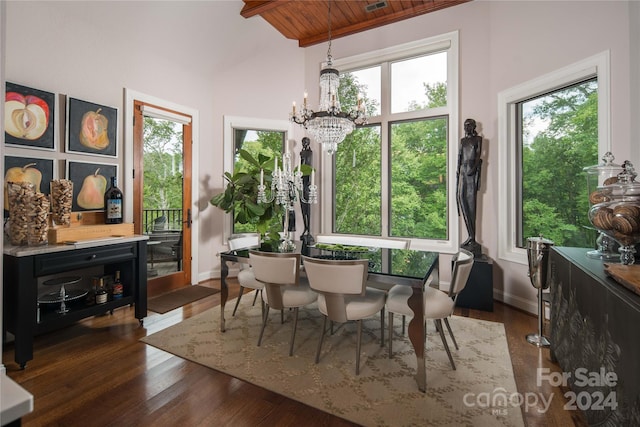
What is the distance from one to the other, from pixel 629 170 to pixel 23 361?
4.29 meters

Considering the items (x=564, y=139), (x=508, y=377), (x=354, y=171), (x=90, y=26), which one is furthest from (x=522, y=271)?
(x=90, y=26)

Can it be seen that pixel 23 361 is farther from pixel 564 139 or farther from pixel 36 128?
pixel 564 139

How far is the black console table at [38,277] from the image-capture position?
230 cm

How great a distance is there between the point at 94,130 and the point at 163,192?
1.12m

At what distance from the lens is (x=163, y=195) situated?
166 inches

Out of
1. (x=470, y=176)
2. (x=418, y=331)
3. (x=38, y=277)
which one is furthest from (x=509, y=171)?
(x=38, y=277)

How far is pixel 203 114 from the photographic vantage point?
473cm

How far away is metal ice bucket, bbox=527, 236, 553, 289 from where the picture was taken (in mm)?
2811

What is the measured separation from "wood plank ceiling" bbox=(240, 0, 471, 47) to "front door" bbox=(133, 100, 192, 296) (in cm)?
198

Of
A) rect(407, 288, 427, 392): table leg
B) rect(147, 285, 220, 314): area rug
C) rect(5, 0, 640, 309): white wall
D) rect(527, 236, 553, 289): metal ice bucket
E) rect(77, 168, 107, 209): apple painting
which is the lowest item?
rect(147, 285, 220, 314): area rug

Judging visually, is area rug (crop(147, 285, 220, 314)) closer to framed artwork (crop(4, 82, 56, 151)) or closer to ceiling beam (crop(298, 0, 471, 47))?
framed artwork (crop(4, 82, 56, 151))

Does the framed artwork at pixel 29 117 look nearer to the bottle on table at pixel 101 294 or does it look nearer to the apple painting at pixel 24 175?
the apple painting at pixel 24 175

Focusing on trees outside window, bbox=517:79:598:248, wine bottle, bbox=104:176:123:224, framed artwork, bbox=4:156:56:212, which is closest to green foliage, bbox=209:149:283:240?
wine bottle, bbox=104:176:123:224

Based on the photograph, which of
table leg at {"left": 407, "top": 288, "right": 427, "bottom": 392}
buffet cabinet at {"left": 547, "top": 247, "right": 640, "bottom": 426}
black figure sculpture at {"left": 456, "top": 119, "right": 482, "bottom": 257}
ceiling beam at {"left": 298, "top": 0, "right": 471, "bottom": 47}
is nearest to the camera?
buffet cabinet at {"left": 547, "top": 247, "right": 640, "bottom": 426}
